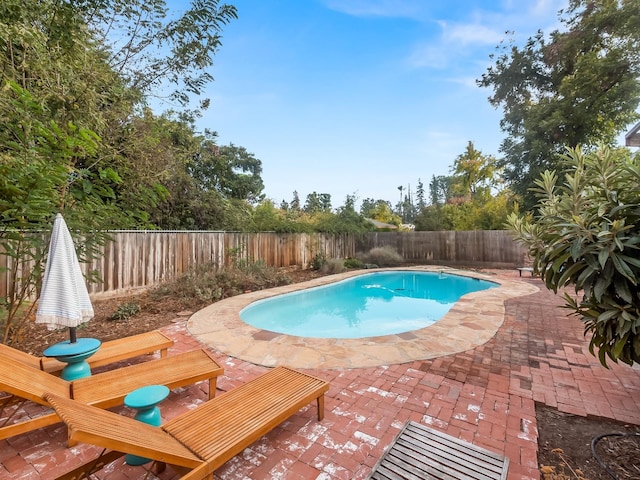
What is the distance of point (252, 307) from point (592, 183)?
612cm

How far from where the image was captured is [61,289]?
8.42ft

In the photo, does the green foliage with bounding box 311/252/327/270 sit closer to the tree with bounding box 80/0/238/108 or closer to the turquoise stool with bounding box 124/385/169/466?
the tree with bounding box 80/0/238/108

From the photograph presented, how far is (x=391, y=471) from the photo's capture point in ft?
6.09

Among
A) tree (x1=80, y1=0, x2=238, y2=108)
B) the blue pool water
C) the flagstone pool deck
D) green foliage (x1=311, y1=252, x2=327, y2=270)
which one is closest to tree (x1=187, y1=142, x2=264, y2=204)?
tree (x1=80, y1=0, x2=238, y2=108)

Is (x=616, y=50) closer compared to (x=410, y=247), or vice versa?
(x=616, y=50)

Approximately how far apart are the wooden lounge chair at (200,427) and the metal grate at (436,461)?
2.18 feet

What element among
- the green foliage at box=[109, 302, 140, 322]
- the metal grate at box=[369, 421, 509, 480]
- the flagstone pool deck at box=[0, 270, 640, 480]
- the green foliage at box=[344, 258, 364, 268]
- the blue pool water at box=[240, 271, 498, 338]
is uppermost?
the green foliage at box=[344, 258, 364, 268]

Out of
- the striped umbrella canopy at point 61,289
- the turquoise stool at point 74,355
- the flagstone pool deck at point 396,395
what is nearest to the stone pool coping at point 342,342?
the flagstone pool deck at point 396,395

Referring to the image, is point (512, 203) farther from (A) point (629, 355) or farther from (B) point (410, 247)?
(A) point (629, 355)

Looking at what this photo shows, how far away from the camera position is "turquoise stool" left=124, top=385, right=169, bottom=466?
1851 mm

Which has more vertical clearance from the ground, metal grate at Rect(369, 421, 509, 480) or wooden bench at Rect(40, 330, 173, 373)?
wooden bench at Rect(40, 330, 173, 373)

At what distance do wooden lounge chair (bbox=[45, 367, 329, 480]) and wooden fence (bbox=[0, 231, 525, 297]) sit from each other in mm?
2726

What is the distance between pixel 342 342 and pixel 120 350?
2741 millimetres

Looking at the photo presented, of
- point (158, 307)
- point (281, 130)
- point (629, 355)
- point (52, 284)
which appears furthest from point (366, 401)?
point (281, 130)
